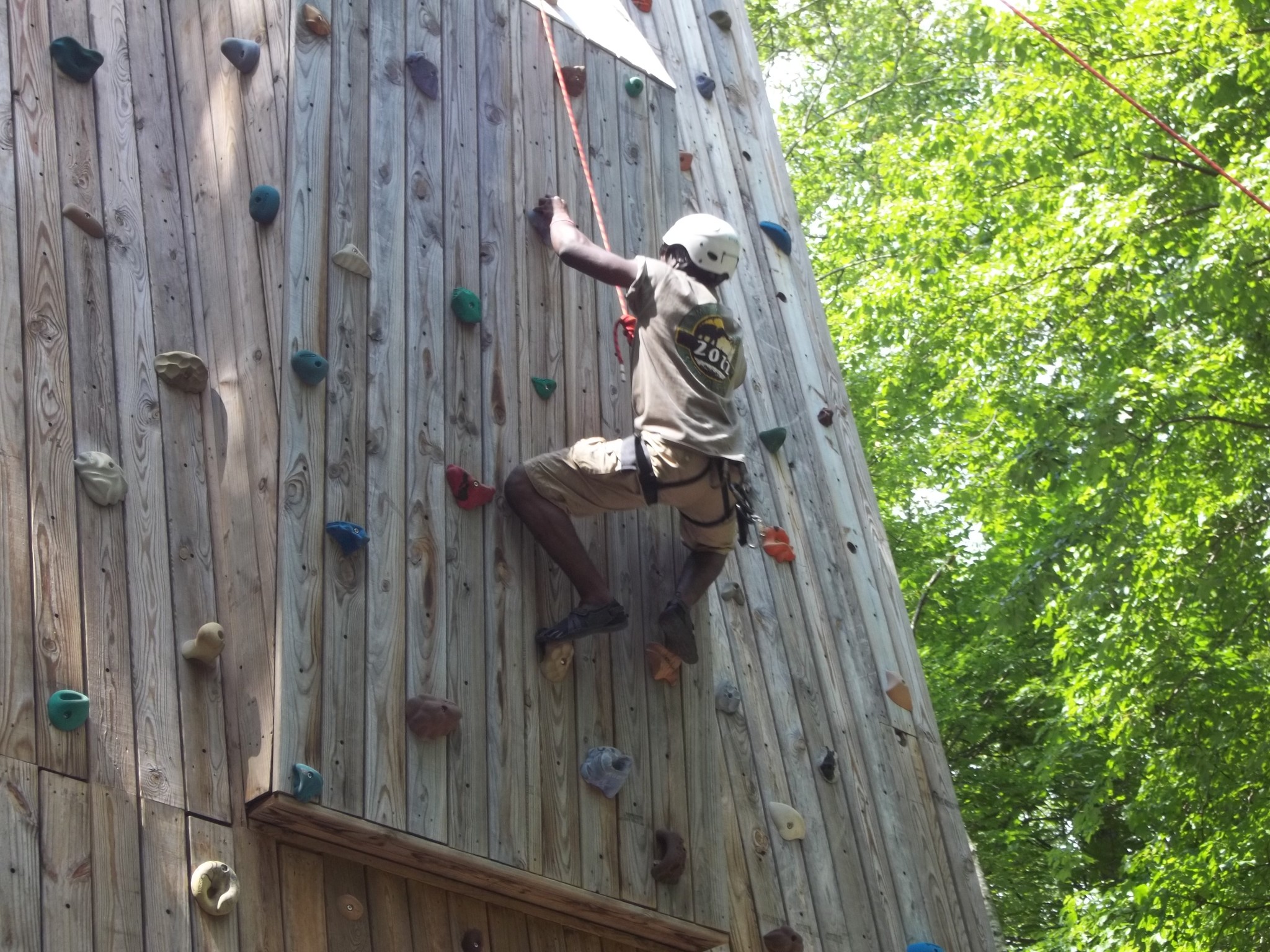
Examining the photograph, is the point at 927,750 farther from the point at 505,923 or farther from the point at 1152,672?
the point at 1152,672

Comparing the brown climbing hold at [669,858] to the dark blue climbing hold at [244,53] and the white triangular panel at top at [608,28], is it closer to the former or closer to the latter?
the dark blue climbing hold at [244,53]

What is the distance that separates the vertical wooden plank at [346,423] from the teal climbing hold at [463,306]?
0.30m

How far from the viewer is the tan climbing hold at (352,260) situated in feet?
14.7

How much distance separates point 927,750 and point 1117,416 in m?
3.66

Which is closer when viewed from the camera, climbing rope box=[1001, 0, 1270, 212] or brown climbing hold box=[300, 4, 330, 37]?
brown climbing hold box=[300, 4, 330, 37]

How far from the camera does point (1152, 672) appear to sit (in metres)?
8.98

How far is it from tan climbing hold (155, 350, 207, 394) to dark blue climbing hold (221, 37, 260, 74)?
3.05 feet

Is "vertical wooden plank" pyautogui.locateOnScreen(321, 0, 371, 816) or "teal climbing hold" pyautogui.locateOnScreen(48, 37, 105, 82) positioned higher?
"teal climbing hold" pyautogui.locateOnScreen(48, 37, 105, 82)

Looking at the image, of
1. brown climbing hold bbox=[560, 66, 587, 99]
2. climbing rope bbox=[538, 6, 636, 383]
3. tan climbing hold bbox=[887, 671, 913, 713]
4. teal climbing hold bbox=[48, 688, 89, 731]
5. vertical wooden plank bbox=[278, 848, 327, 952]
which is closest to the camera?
teal climbing hold bbox=[48, 688, 89, 731]

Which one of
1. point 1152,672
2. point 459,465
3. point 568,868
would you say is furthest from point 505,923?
point 1152,672

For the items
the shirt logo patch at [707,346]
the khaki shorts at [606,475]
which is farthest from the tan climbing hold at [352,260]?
the shirt logo patch at [707,346]

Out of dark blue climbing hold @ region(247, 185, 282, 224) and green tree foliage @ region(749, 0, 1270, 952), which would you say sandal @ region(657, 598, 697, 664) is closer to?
dark blue climbing hold @ region(247, 185, 282, 224)

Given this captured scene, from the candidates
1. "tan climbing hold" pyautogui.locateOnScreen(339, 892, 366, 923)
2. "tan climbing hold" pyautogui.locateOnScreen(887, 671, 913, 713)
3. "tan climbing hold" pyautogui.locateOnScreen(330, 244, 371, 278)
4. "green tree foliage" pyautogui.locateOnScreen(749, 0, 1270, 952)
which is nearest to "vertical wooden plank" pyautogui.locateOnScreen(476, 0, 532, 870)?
"tan climbing hold" pyautogui.locateOnScreen(339, 892, 366, 923)

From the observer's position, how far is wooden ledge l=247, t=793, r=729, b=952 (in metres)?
3.82
